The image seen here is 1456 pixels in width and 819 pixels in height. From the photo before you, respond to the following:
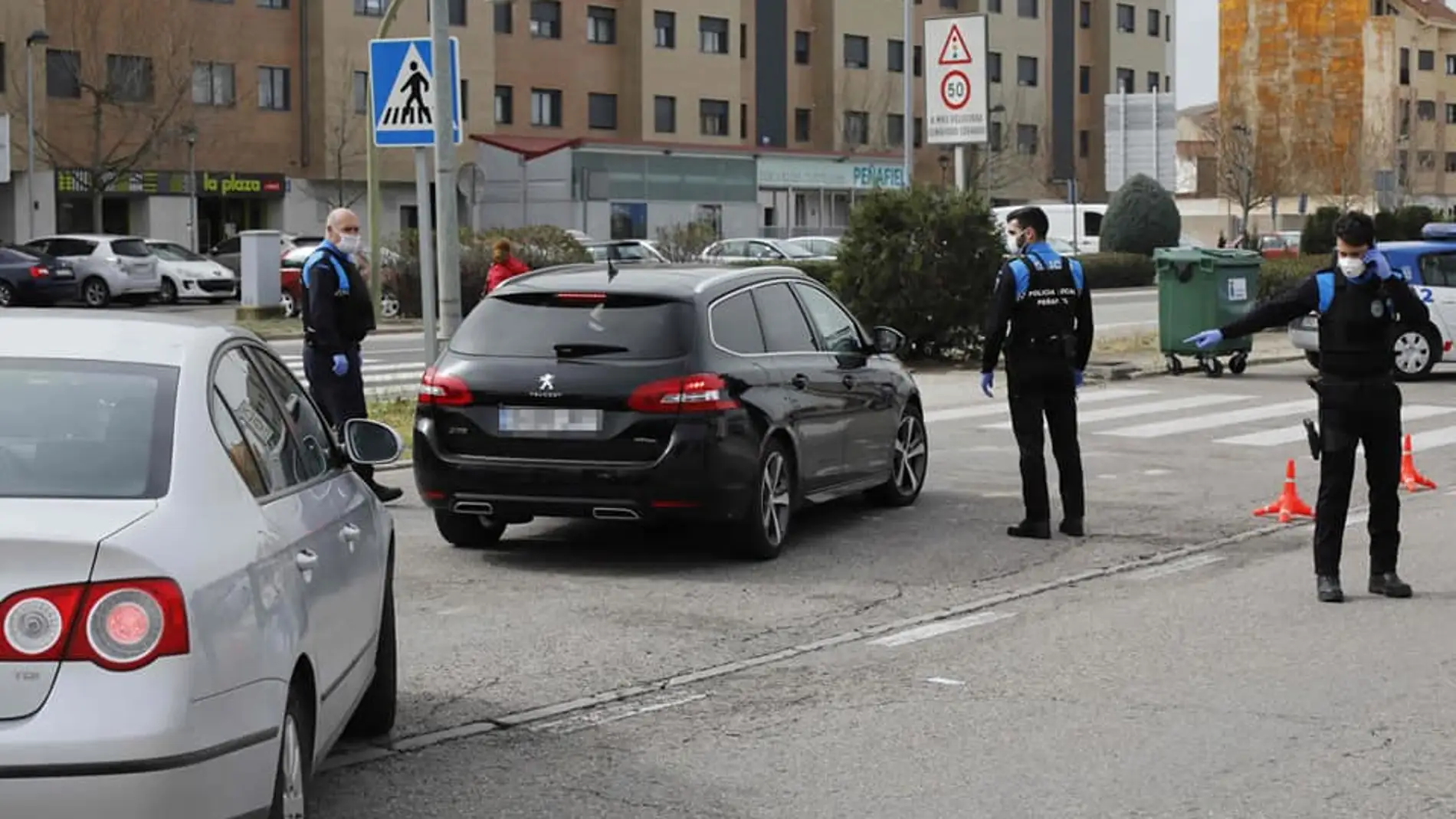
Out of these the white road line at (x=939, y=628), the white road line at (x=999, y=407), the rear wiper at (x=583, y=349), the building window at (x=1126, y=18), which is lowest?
the white road line at (x=939, y=628)

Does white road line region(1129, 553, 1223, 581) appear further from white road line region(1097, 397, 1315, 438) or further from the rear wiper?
white road line region(1097, 397, 1315, 438)

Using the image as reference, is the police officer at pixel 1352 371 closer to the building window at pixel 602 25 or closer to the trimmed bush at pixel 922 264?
the trimmed bush at pixel 922 264

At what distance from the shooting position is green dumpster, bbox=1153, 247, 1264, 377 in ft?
83.9

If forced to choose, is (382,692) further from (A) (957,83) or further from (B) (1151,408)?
(A) (957,83)

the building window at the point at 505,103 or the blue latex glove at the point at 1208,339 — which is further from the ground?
the building window at the point at 505,103

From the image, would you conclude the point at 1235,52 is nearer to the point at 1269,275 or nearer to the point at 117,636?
the point at 1269,275

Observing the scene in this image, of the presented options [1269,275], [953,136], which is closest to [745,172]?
[1269,275]

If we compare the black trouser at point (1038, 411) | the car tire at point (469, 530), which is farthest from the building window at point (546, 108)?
the car tire at point (469, 530)

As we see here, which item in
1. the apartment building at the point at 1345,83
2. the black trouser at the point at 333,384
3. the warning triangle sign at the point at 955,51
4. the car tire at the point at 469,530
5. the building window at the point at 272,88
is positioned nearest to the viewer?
the car tire at the point at 469,530

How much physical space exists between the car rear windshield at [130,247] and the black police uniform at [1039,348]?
3728 cm

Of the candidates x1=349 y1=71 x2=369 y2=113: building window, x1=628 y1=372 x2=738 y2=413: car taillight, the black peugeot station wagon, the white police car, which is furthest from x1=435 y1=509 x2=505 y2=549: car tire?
x1=349 y1=71 x2=369 y2=113: building window

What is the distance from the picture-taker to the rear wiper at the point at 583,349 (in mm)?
10797

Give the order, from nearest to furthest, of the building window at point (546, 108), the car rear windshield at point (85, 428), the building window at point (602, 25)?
Result: the car rear windshield at point (85, 428)
the building window at point (546, 108)
the building window at point (602, 25)

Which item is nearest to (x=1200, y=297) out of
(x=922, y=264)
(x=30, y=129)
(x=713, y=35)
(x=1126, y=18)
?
(x=922, y=264)
